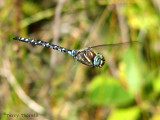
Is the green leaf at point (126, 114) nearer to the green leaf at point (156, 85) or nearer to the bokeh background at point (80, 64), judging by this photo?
the bokeh background at point (80, 64)

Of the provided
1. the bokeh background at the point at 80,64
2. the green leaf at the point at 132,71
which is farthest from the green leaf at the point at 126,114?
the green leaf at the point at 132,71

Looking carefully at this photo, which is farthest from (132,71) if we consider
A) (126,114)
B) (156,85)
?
(126,114)

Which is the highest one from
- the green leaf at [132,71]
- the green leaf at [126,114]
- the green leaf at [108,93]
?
the green leaf at [132,71]

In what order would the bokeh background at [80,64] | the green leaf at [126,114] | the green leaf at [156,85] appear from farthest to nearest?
the green leaf at [156,85]
the green leaf at [126,114]
the bokeh background at [80,64]

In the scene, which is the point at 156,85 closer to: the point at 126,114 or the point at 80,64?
the point at 126,114

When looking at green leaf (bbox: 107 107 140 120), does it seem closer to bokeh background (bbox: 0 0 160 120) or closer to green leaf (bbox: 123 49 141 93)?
bokeh background (bbox: 0 0 160 120)

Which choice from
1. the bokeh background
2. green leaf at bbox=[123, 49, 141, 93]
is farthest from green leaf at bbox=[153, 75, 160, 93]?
green leaf at bbox=[123, 49, 141, 93]

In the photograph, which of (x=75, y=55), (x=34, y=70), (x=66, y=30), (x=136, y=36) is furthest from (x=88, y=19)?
(x=75, y=55)

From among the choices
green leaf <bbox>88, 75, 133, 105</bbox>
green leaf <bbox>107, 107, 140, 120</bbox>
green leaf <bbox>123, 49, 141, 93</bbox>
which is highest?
green leaf <bbox>123, 49, 141, 93</bbox>
